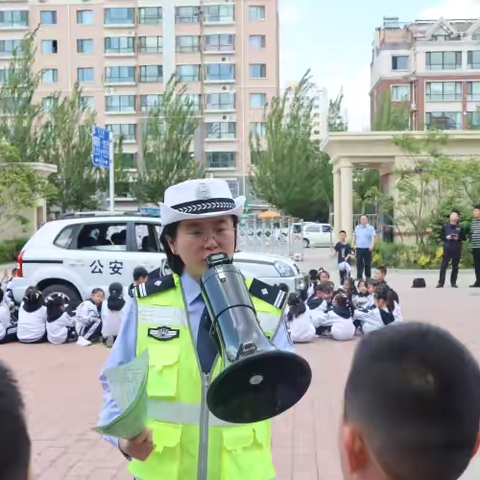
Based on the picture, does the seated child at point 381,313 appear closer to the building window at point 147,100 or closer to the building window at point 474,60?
the building window at point 147,100

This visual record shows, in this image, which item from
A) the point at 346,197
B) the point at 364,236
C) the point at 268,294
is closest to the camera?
the point at 268,294

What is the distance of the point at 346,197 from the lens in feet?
75.8

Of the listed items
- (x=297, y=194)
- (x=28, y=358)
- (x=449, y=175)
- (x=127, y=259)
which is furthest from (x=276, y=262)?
(x=297, y=194)

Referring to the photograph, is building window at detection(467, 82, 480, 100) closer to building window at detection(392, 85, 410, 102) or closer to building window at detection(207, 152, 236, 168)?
building window at detection(392, 85, 410, 102)

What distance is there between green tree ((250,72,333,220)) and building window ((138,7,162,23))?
16.8m

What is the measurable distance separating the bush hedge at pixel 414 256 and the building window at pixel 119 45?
3964cm

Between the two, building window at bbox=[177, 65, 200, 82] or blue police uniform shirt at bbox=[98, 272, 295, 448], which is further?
building window at bbox=[177, 65, 200, 82]

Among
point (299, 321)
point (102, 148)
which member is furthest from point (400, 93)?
point (299, 321)

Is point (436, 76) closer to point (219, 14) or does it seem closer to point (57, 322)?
point (219, 14)

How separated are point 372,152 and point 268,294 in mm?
20927

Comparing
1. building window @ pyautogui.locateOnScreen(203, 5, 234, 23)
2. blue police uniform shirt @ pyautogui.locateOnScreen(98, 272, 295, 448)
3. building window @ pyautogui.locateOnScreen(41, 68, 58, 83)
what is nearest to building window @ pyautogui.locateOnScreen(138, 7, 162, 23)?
building window @ pyautogui.locateOnScreen(203, 5, 234, 23)

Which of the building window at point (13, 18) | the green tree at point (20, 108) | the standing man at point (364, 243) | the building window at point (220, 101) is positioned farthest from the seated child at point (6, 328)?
the building window at point (13, 18)

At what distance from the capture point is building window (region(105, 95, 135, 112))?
53.4m

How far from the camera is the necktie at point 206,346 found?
2.07 metres
